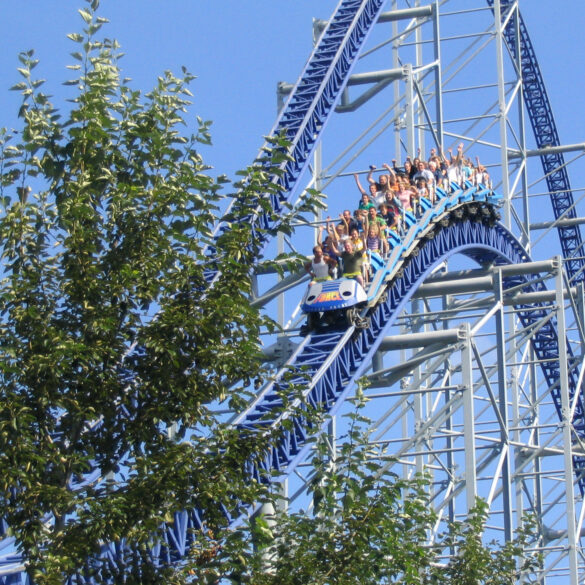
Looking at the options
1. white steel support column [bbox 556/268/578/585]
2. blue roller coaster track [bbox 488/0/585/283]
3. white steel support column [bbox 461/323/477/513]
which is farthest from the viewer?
blue roller coaster track [bbox 488/0/585/283]

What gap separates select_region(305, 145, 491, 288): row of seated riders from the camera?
15016 mm

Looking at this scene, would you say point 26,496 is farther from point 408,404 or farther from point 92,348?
point 408,404

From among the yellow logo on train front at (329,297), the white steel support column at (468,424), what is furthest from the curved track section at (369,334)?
the white steel support column at (468,424)

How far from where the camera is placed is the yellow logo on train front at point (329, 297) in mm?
14773

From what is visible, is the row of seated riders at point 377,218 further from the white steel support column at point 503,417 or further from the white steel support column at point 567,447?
the white steel support column at point 567,447

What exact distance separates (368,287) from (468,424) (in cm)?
189

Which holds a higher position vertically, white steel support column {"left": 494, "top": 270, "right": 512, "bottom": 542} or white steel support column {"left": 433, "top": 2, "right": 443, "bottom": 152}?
white steel support column {"left": 433, "top": 2, "right": 443, "bottom": 152}

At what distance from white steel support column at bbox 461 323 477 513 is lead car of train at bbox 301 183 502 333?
1138 millimetres

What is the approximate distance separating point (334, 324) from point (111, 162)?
7.49 meters

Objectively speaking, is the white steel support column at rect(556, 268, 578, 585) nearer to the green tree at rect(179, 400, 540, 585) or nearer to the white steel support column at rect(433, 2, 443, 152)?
the white steel support column at rect(433, 2, 443, 152)

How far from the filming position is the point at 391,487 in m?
7.95

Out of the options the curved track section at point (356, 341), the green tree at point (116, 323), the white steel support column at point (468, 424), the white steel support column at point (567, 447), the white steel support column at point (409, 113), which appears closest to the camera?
the green tree at point (116, 323)

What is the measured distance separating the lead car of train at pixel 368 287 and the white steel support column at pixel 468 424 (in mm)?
1138

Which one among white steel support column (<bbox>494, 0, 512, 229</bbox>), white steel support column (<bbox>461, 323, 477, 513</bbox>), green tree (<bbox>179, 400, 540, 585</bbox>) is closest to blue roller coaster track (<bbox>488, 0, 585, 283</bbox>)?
white steel support column (<bbox>494, 0, 512, 229</bbox>)
